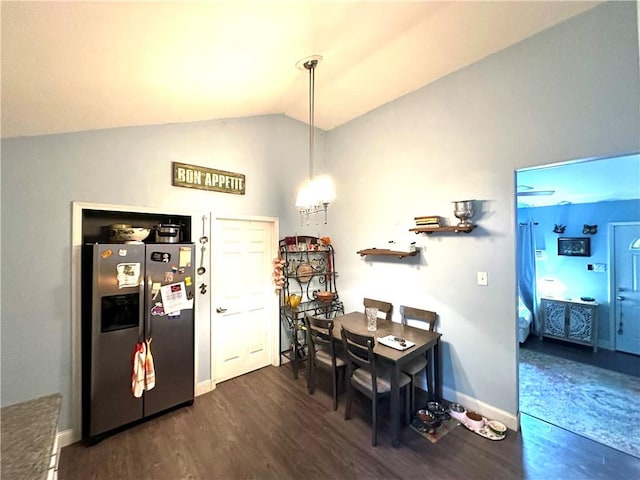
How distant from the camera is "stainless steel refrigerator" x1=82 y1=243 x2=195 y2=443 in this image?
2.18m

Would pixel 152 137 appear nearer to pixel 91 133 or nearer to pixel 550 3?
pixel 91 133

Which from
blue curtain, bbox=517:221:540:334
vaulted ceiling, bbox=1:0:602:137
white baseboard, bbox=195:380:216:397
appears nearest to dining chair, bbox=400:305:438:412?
white baseboard, bbox=195:380:216:397

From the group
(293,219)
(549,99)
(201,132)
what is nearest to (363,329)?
(293,219)

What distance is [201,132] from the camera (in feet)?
9.78

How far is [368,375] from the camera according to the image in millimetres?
2387

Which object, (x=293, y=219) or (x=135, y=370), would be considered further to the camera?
(x=293, y=219)

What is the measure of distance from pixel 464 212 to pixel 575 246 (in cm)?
352

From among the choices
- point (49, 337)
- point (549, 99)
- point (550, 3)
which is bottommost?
point (49, 337)

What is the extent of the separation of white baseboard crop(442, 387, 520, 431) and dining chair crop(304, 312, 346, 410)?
1133mm

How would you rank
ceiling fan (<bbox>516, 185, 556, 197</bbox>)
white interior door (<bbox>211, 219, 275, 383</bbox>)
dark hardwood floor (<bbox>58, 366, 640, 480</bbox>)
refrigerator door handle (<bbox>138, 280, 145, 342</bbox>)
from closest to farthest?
dark hardwood floor (<bbox>58, 366, 640, 480</bbox>) < refrigerator door handle (<bbox>138, 280, 145, 342</bbox>) < white interior door (<bbox>211, 219, 275, 383</bbox>) < ceiling fan (<bbox>516, 185, 556, 197</bbox>)

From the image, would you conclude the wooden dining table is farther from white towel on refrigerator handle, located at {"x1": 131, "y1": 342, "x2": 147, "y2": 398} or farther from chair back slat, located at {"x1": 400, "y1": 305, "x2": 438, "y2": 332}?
white towel on refrigerator handle, located at {"x1": 131, "y1": 342, "x2": 147, "y2": 398}

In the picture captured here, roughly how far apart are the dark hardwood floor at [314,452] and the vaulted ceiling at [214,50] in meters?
2.57

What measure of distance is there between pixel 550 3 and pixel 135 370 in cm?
439

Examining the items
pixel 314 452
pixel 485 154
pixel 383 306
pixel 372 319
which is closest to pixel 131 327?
pixel 314 452
